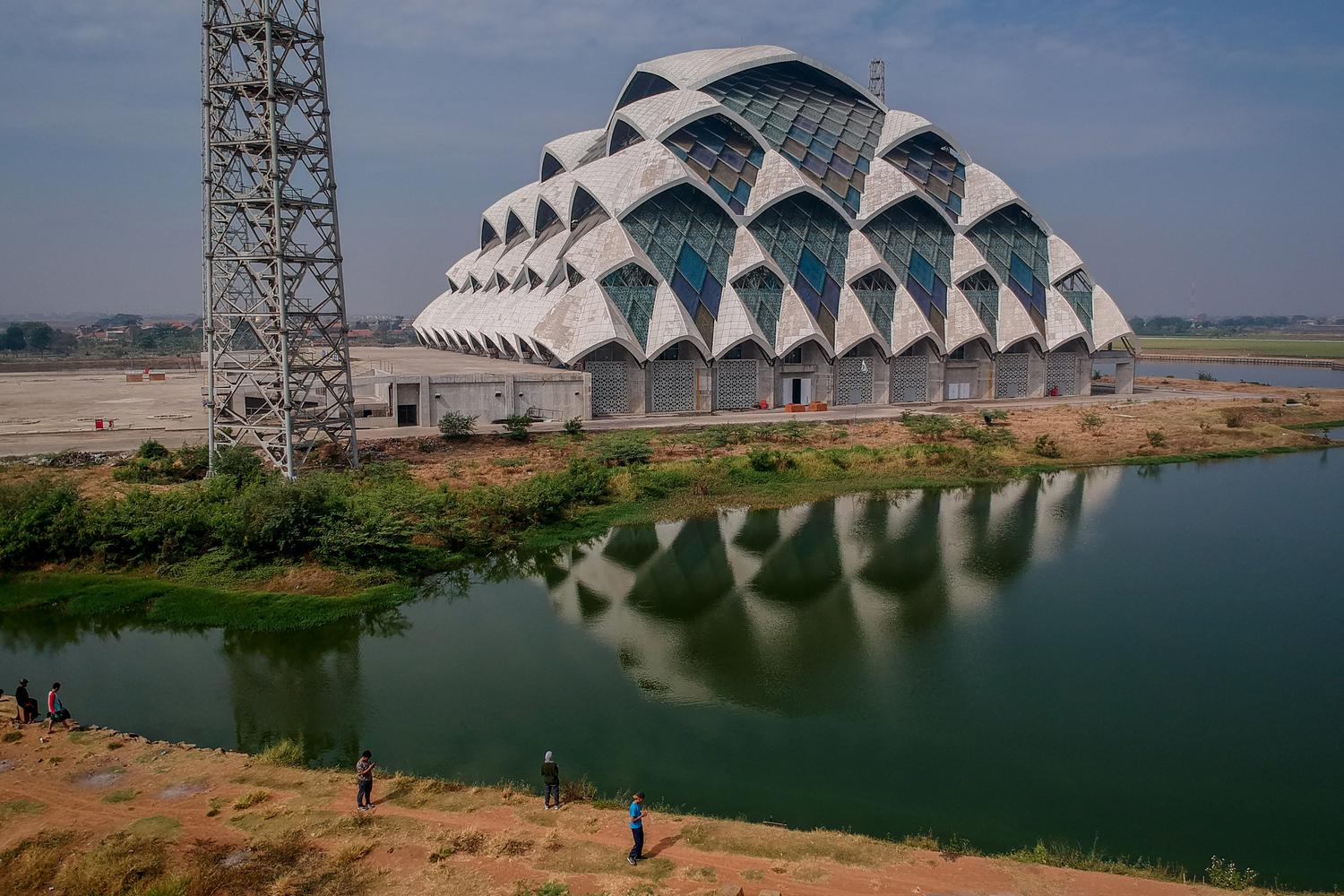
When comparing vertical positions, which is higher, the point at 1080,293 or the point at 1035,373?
the point at 1080,293

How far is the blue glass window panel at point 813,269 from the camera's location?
4850 centimetres

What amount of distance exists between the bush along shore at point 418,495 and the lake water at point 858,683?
157 centimetres

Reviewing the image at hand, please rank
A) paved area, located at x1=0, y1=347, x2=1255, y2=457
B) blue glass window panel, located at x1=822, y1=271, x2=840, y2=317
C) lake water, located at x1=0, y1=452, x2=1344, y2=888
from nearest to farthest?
1. lake water, located at x1=0, y1=452, x2=1344, y2=888
2. paved area, located at x1=0, y1=347, x2=1255, y2=457
3. blue glass window panel, located at x1=822, y1=271, x2=840, y2=317

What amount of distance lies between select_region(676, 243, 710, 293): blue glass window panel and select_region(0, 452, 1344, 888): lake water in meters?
23.1

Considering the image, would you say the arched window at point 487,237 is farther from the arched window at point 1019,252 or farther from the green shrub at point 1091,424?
the green shrub at point 1091,424

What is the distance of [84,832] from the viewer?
1055cm

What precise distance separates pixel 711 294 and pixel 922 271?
13.8 metres

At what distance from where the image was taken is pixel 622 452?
1282 inches

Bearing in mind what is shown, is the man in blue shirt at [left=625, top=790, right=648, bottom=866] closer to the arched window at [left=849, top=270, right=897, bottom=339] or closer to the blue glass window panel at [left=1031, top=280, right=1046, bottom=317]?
the arched window at [left=849, top=270, right=897, bottom=339]

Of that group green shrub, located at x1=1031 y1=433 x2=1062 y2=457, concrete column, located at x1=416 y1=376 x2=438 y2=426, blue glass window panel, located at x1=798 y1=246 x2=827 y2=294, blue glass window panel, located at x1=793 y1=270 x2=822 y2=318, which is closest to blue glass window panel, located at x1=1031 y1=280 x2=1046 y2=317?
blue glass window panel, located at x1=798 y1=246 x2=827 y2=294

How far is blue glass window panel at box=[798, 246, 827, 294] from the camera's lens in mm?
48500

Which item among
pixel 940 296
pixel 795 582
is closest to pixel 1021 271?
pixel 940 296

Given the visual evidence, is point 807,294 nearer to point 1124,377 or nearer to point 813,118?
point 813,118

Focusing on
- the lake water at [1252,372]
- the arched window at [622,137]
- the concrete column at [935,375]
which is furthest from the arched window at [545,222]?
the lake water at [1252,372]
